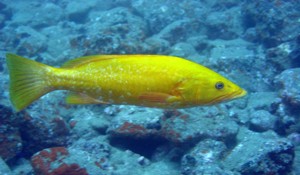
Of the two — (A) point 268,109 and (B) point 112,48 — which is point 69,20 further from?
(A) point 268,109

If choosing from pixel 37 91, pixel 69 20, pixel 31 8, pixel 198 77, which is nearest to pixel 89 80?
pixel 37 91

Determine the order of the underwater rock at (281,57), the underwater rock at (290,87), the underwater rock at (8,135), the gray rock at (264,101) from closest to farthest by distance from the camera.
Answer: the underwater rock at (8,135), the underwater rock at (290,87), the gray rock at (264,101), the underwater rock at (281,57)

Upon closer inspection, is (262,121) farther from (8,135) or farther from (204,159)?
(8,135)

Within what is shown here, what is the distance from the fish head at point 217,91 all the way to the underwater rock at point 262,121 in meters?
4.12

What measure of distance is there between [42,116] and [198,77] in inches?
154

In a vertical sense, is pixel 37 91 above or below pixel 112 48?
above

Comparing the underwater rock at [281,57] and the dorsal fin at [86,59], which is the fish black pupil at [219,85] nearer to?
the dorsal fin at [86,59]

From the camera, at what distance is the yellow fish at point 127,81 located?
2.82 metres

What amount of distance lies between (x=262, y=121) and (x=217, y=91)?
4.29 meters

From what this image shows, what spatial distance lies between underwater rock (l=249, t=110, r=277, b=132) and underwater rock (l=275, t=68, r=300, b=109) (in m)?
0.52

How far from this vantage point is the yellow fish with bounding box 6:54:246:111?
2822mm

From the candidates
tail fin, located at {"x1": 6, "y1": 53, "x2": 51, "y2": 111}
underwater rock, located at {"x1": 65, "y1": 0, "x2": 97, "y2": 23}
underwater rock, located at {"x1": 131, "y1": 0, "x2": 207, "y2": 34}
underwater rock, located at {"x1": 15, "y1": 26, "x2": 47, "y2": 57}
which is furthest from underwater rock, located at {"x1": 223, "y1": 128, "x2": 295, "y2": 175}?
underwater rock, located at {"x1": 65, "y1": 0, "x2": 97, "y2": 23}

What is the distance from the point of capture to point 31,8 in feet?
56.2

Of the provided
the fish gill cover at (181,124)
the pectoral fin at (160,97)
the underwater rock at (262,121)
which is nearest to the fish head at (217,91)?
the pectoral fin at (160,97)
